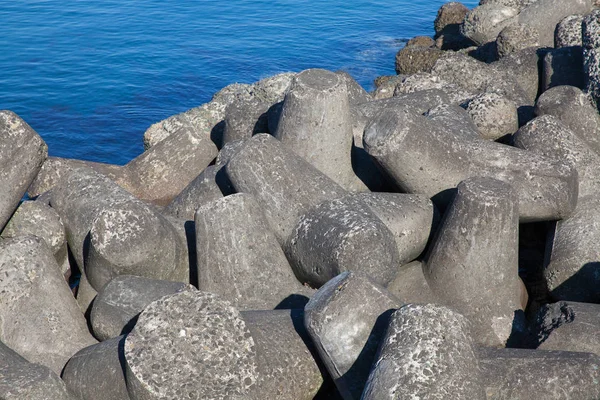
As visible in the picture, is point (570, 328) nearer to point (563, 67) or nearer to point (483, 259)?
point (483, 259)

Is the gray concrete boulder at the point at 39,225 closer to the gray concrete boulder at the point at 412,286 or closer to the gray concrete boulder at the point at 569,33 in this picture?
the gray concrete boulder at the point at 412,286

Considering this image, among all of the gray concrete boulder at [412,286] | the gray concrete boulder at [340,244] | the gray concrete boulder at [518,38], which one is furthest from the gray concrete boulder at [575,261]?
the gray concrete boulder at [518,38]

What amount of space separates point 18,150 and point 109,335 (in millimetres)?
1618

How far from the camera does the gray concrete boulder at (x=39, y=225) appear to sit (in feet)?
18.2

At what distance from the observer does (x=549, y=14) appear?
10.1 m

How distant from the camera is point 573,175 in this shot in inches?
219

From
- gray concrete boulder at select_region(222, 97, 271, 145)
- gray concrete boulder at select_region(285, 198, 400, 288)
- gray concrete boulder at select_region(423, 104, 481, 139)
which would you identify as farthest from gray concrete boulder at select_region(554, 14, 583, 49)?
gray concrete boulder at select_region(285, 198, 400, 288)

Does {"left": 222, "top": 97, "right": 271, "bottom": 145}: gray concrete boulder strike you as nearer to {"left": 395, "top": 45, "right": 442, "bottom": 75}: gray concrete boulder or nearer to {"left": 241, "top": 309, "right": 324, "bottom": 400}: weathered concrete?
Answer: {"left": 241, "top": 309, "right": 324, "bottom": 400}: weathered concrete

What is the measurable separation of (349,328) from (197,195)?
2.44m

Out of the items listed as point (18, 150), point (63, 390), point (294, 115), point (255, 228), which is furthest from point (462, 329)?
point (18, 150)

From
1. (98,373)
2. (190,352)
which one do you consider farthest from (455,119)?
(98,373)

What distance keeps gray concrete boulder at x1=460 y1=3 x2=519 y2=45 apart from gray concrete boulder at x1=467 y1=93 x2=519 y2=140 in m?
5.36

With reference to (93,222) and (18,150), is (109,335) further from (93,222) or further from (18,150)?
(18,150)

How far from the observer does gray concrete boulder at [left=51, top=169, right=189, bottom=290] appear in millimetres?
5039
